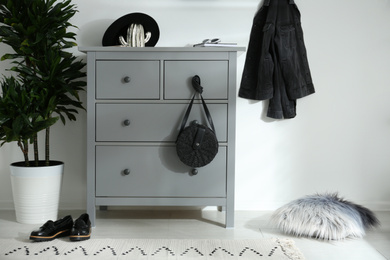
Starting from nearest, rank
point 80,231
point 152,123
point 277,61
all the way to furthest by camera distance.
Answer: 1. point 80,231
2. point 152,123
3. point 277,61

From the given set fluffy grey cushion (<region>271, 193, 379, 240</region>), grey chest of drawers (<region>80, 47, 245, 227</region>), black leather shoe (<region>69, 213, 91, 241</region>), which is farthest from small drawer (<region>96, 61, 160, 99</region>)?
fluffy grey cushion (<region>271, 193, 379, 240</region>)

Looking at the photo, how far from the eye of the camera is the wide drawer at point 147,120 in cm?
256

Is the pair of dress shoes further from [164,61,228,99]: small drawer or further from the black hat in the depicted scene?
the black hat

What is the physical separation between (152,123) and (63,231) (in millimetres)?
754

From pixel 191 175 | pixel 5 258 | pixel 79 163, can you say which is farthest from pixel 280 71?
pixel 5 258

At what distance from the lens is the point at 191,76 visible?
2.55m

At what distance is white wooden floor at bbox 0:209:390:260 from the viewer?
7.32 ft

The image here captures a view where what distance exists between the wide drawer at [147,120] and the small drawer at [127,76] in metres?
0.09

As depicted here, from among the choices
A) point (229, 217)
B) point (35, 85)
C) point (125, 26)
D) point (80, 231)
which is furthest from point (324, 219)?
point (35, 85)

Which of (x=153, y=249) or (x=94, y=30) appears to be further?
(x=94, y=30)

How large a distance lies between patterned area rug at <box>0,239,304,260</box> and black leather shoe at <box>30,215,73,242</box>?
0.03 m

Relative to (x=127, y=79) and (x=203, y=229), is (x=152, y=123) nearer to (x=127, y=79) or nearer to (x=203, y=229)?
(x=127, y=79)

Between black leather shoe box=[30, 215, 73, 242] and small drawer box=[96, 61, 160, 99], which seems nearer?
black leather shoe box=[30, 215, 73, 242]

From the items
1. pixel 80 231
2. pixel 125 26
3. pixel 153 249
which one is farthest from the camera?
pixel 125 26
